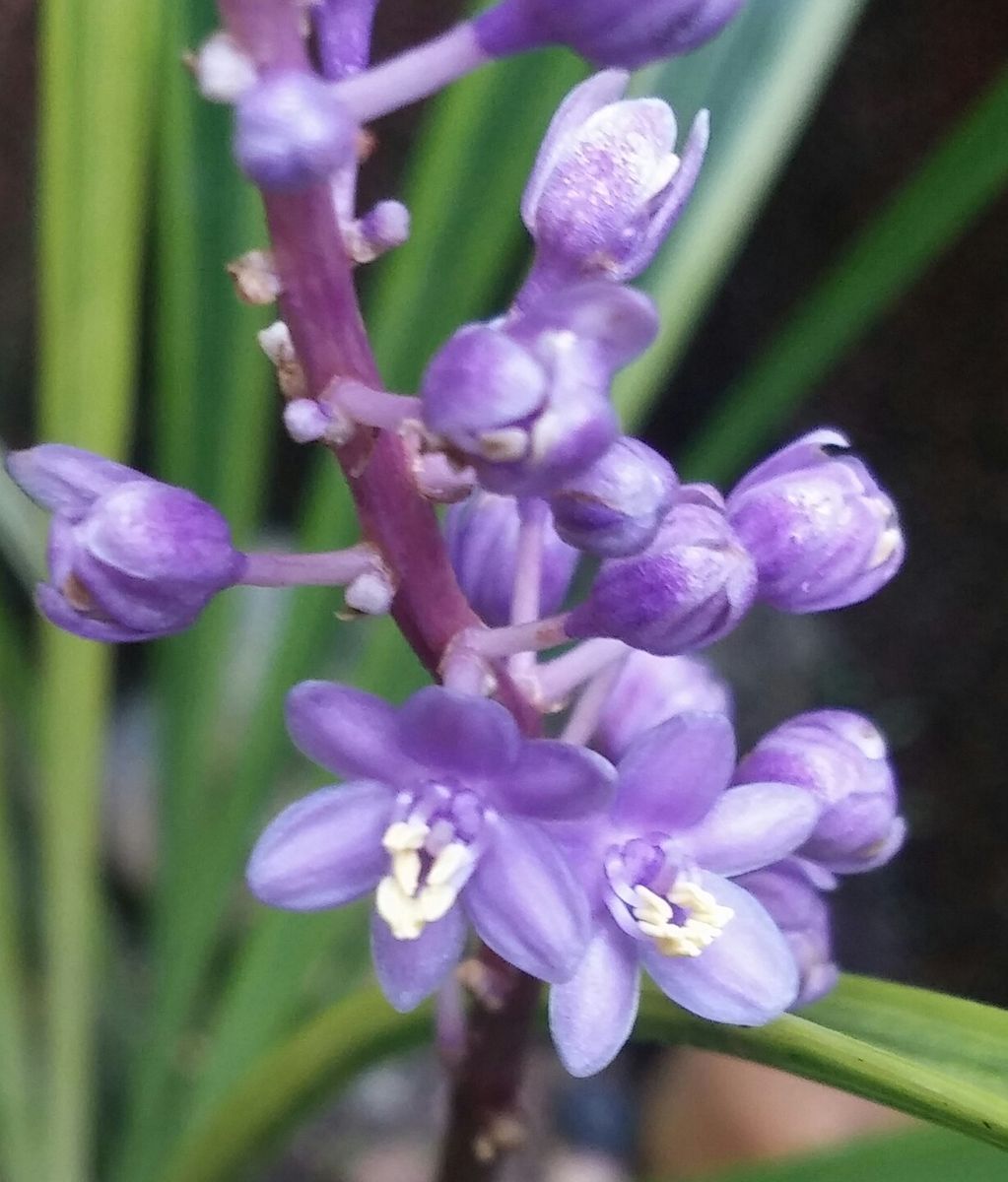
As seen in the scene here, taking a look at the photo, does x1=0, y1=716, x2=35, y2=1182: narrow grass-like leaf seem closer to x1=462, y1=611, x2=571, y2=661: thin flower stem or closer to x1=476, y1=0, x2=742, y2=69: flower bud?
x1=462, y1=611, x2=571, y2=661: thin flower stem

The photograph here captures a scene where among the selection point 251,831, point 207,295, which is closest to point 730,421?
point 207,295

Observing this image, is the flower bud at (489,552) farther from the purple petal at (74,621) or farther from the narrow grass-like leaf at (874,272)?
the narrow grass-like leaf at (874,272)

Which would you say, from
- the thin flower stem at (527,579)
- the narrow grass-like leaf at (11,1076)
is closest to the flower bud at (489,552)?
the thin flower stem at (527,579)

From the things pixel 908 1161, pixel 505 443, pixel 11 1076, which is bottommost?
pixel 11 1076

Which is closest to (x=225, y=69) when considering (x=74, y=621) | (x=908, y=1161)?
(x=74, y=621)

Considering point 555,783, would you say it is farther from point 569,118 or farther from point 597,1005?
point 569,118

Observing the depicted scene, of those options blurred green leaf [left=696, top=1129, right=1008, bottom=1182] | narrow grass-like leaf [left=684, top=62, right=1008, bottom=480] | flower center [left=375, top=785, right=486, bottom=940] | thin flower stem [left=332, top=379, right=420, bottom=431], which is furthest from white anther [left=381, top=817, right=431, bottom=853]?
narrow grass-like leaf [left=684, top=62, right=1008, bottom=480]
